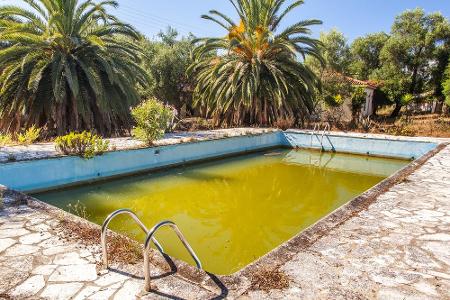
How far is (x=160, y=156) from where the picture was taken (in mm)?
9984

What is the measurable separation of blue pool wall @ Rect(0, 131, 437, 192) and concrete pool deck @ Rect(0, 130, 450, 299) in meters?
2.69

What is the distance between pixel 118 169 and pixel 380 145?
9981 mm

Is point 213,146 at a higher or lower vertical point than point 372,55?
lower

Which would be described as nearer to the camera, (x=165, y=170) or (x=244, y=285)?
(x=244, y=285)

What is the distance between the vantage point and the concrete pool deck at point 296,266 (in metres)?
2.91

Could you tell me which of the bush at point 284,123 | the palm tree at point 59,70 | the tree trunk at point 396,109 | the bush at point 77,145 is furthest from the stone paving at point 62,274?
the tree trunk at point 396,109

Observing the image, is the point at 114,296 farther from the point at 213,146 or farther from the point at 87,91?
the point at 87,91

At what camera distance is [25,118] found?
1183cm

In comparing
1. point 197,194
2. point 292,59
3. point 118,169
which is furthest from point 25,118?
point 292,59

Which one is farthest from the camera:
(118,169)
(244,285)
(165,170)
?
(165,170)

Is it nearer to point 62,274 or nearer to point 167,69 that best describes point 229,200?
point 62,274

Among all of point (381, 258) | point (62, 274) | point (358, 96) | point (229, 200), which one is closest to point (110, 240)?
point (62, 274)

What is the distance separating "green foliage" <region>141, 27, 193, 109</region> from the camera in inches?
860

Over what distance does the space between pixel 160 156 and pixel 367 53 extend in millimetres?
23806
